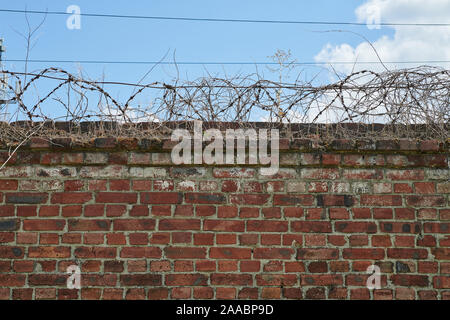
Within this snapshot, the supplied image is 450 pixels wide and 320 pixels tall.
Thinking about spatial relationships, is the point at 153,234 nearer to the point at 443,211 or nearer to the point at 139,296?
the point at 139,296

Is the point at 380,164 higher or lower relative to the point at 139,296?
higher

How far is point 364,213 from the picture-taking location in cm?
323

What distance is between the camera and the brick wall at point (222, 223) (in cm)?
316

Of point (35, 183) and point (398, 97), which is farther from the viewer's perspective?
point (398, 97)

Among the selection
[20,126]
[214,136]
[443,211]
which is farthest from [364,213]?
[20,126]

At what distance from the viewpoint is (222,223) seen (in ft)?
10.4

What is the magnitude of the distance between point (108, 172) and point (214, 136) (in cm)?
87

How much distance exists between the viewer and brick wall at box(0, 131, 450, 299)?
3.16 meters

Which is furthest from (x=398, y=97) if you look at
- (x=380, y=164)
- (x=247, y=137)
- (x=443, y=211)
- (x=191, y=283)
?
(x=191, y=283)
